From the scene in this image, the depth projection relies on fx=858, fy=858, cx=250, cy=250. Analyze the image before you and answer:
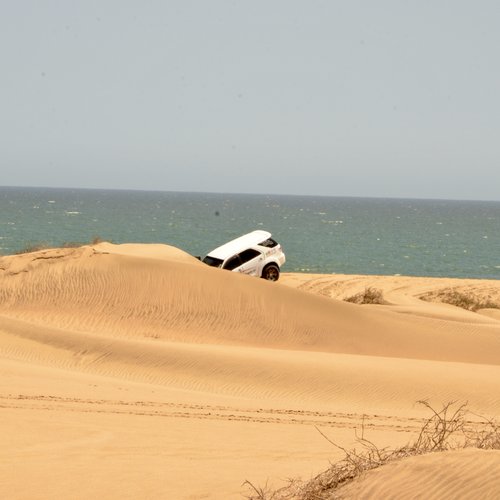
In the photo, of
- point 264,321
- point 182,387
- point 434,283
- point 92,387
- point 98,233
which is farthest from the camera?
point 98,233

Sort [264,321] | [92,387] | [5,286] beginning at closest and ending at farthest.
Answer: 1. [92,387]
2. [264,321]
3. [5,286]

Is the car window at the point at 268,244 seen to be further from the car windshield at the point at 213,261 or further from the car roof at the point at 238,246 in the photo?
the car windshield at the point at 213,261

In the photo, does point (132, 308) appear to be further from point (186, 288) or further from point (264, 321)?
point (264, 321)

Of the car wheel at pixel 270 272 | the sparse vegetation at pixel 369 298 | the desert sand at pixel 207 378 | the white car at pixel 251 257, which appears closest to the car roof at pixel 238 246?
the white car at pixel 251 257

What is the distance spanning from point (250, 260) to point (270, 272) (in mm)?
860

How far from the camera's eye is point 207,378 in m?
14.6

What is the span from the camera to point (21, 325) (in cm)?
1798

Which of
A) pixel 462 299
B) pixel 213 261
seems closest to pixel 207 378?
pixel 213 261

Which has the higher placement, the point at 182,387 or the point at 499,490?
the point at 499,490

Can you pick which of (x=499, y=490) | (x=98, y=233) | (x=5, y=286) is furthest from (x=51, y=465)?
(x=98, y=233)

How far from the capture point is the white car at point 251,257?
26.0 m

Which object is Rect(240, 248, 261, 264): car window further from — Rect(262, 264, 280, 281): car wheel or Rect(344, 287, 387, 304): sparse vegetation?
Rect(344, 287, 387, 304): sparse vegetation

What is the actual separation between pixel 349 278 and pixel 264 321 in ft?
46.0

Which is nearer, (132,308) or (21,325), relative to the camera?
(21,325)
